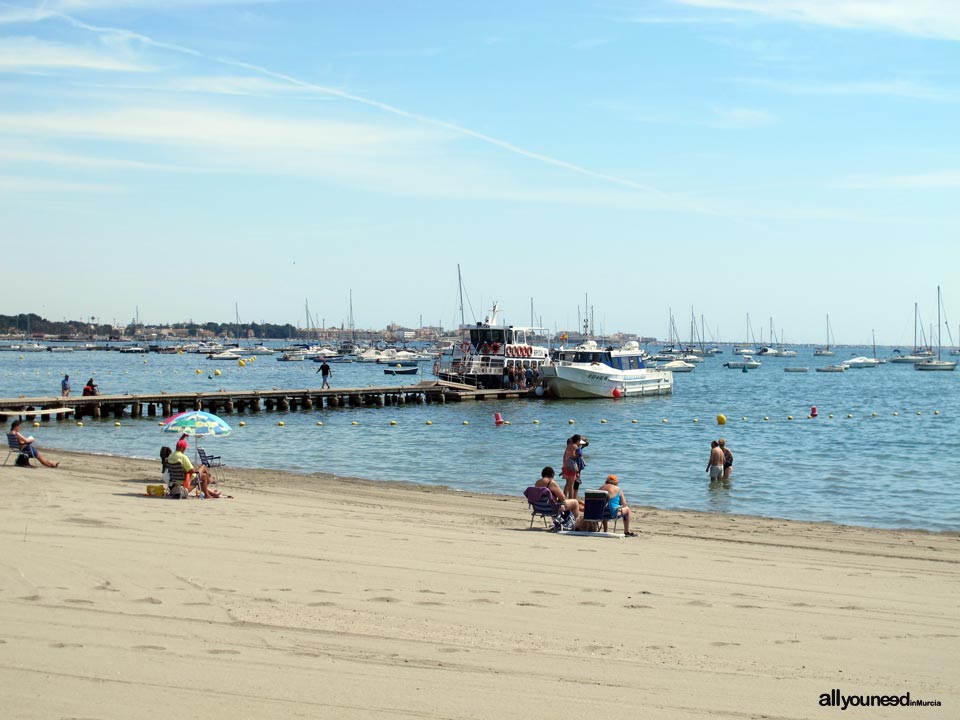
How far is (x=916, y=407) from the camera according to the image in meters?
61.4

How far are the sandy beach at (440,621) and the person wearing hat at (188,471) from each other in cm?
148

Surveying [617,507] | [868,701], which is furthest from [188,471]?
[868,701]

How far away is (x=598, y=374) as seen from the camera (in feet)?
191

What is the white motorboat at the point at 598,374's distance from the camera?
57.4 meters

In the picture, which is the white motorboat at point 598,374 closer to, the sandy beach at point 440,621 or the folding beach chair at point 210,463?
the folding beach chair at point 210,463

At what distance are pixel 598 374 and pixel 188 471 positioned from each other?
4328 centimetres

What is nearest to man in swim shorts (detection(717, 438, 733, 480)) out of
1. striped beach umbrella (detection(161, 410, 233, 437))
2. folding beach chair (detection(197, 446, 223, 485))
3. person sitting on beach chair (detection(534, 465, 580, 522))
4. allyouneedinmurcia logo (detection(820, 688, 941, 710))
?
person sitting on beach chair (detection(534, 465, 580, 522))

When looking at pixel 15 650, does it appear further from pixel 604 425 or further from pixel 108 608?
pixel 604 425

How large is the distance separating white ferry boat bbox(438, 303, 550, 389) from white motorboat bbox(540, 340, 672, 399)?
146 cm

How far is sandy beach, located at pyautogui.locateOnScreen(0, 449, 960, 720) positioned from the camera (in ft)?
22.4

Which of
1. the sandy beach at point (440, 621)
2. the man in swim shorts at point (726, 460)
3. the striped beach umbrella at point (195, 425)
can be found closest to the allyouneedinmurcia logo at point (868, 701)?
the sandy beach at point (440, 621)

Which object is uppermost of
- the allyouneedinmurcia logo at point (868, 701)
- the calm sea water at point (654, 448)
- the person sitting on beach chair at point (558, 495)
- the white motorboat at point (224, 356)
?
the white motorboat at point (224, 356)

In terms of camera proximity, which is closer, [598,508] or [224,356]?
[598,508]

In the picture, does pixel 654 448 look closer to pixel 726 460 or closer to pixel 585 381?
pixel 726 460
